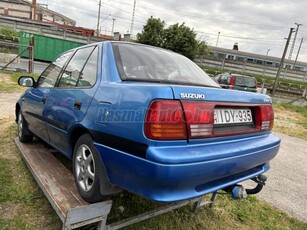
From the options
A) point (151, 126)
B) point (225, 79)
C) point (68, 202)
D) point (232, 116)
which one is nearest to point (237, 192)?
point (232, 116)

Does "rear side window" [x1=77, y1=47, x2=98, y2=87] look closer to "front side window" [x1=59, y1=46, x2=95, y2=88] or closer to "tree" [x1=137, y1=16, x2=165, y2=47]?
"front side window" [x1=59, y1=46, x2=95, y2=88]

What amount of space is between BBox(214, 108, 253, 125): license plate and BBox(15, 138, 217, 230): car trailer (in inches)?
39.2

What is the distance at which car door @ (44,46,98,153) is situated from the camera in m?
2.40

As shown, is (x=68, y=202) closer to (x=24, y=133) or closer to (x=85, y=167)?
(x=85, y=167)

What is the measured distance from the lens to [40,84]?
360 cm

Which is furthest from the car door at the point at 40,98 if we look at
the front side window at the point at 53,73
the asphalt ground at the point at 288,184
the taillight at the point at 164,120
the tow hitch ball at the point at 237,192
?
the asphalt ground at the point at 288,184

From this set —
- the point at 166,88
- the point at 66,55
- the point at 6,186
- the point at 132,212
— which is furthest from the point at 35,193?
the point at 166,88

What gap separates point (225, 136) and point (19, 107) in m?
3.49

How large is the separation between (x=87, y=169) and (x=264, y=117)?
1.72m

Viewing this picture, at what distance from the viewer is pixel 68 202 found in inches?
89.4

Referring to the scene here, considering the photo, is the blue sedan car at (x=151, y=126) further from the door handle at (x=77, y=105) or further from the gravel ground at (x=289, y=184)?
the gravel ground at (x=289, y=184)

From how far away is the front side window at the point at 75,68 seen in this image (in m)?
2.78

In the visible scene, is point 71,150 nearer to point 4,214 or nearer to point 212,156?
point 4,214

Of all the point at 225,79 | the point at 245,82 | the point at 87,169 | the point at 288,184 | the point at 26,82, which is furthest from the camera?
the point at 225,79
